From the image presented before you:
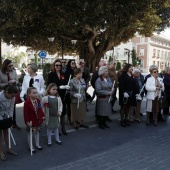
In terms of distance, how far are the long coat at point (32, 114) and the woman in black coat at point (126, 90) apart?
287 centimetres

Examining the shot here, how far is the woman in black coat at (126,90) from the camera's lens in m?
7.05

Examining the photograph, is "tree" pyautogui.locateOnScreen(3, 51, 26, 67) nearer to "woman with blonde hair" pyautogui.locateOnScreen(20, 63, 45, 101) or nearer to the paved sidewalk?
"woman with blonde hair" pyautogui.locateOnScreen(20, 63, 45, 101)

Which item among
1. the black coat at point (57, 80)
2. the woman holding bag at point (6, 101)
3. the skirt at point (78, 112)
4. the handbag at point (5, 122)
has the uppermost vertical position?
the black coat at point (57, 80)

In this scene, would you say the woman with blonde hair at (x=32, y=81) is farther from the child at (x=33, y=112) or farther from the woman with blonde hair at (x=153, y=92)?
the woman with blonde hair at (x=153, y=92)

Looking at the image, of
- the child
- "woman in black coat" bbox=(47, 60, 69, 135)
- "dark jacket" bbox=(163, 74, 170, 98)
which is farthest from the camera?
"dark jacket" bbox=(163, 74, 170, 98)

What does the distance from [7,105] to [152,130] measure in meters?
4.07

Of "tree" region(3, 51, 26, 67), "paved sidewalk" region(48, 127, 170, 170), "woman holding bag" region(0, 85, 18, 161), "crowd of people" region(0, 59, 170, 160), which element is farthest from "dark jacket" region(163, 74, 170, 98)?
"tree" region(3, 51, 26, 67)

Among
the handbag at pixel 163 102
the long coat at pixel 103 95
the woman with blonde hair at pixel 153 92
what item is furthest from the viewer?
the handbag at pixel 163 102

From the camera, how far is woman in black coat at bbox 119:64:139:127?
7047mm

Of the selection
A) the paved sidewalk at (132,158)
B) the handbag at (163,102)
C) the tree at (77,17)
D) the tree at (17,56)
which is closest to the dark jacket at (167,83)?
the handbag at (163,102)

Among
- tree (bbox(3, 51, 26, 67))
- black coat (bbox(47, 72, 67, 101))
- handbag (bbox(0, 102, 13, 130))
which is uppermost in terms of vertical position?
tree (bbox(3, 51, 26, 67))

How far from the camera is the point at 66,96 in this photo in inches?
253

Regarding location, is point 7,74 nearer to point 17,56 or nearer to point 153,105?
point 153,105

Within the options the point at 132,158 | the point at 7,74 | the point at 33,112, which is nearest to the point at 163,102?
the point at 132,158
